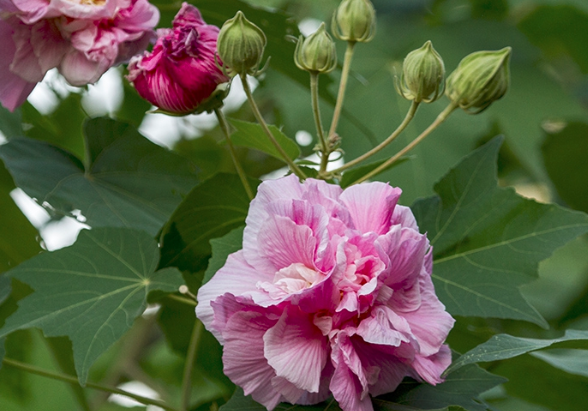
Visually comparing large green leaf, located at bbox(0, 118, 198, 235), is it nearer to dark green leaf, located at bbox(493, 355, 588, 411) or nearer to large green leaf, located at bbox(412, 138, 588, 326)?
large green leaf, located at bbox(412, 138, 588, 326)

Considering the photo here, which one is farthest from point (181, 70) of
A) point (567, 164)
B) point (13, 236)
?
point (567, 164)

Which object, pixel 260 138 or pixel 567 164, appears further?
pixel 567 164

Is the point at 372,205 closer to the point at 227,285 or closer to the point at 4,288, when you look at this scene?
the point at 227,285

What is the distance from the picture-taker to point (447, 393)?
524mm

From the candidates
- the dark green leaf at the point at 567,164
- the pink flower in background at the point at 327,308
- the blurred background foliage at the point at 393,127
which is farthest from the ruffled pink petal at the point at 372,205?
the dark green leaf at the point at 567,164

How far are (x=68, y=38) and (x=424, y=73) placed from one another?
1.13 feet

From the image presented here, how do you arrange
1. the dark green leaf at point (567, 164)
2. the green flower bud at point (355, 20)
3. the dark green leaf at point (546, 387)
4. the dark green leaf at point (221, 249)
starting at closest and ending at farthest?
the dark green leaf at point (221, 249), the green flower bud at point (355, 20), the dark green leaf at point (546, 387), the dark green leaf at point (567, 164)

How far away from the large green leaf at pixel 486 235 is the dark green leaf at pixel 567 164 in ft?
1.93

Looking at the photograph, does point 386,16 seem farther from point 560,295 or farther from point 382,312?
point 560,295

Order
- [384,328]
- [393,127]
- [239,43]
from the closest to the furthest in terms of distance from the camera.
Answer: [384,328] < [239,43] < [393,127]

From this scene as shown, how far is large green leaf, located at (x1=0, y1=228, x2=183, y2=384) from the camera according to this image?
1.94 feet

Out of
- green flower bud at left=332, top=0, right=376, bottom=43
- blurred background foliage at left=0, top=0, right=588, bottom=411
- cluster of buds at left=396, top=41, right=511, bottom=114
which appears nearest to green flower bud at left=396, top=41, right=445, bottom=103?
cluster of buds at left=396, top=41, right=511, bottom=114

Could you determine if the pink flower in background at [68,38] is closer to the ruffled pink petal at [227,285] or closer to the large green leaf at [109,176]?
the large green leaf at [109,176]

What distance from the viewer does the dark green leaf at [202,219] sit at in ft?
2.22
